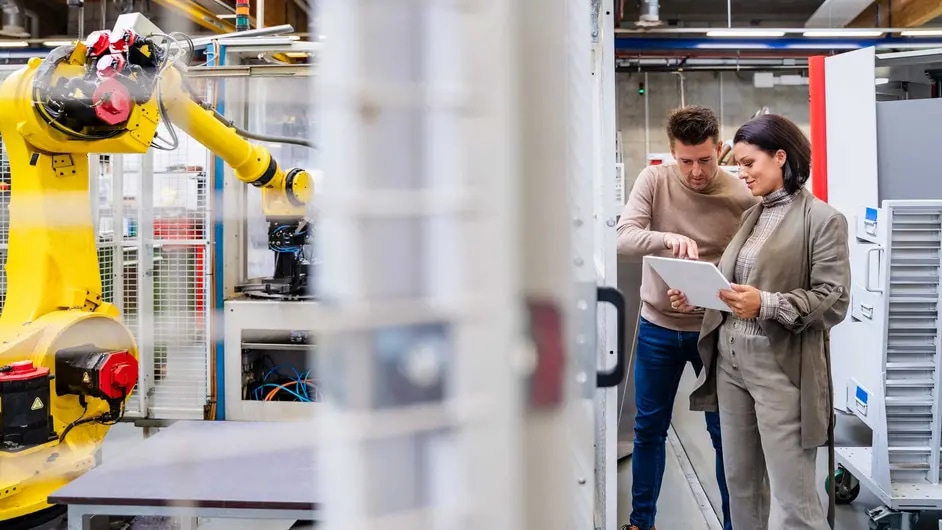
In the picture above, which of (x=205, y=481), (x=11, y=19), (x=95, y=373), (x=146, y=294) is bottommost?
(x=205, y=481)

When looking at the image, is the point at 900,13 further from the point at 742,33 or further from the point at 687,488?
the point at 687,488

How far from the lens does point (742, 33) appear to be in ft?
13.2

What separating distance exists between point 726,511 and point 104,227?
291 cm

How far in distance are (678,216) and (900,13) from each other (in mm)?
3742

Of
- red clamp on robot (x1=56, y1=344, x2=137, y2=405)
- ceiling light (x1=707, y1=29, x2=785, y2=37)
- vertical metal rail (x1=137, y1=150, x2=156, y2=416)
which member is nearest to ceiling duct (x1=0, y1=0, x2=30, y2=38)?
vertical metal rail (x1=137, y1=150, x2=156, y2=416)

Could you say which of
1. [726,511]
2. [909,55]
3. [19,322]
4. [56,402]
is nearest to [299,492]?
[56,402]

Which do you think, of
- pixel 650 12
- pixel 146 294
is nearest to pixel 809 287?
pixel 146 294

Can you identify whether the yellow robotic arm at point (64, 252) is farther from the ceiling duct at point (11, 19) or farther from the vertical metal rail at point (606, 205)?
the ceiling duct at point (11, 19)

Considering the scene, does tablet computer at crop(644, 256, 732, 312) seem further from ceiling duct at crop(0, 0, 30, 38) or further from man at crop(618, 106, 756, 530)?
ceiling duct at crop(0, 0, 30, 38)

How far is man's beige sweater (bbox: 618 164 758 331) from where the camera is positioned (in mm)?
1785

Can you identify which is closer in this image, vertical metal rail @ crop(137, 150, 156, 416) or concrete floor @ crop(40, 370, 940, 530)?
concrete floor @ crop(40, 370, 940, 530)

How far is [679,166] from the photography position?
1795mm

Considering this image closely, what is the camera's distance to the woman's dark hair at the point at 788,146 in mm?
1429

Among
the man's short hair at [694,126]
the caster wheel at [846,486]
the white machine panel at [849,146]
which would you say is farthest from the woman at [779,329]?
the caster wheel at [846,486]
